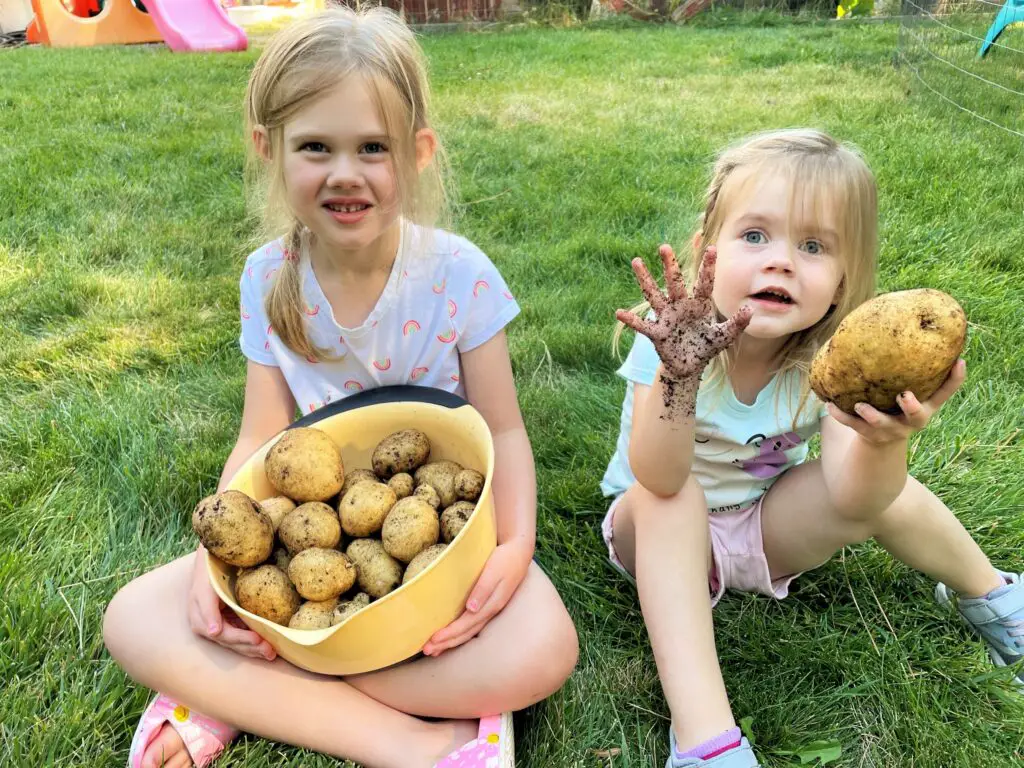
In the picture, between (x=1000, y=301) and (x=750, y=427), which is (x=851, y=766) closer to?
(x=750, y=427)

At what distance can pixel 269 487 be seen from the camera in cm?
173

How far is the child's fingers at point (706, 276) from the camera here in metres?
1.19

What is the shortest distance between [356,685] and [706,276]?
3.51 feet

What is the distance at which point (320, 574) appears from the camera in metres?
1.45

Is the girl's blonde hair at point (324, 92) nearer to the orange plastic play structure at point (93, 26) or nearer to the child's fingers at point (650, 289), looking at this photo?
the child's fingers at point (650, 289)

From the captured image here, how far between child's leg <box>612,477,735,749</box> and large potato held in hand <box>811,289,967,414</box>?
460 mm

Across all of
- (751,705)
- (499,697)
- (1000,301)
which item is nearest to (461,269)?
(499,697)

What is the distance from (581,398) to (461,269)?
80 cm

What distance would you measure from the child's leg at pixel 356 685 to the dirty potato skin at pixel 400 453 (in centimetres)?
39

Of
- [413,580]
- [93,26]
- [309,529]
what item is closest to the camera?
[413,580]

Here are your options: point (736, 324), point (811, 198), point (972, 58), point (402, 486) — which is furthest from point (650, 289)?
point (972, 58)

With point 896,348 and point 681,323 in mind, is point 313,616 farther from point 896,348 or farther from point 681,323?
point 896,348

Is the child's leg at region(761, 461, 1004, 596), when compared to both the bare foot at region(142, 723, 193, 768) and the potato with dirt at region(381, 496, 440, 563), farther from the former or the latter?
the bare foot at region(142, 723, 193, 768)

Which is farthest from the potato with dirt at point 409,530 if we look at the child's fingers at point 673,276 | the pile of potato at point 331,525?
the child's fingers at point 673,276
